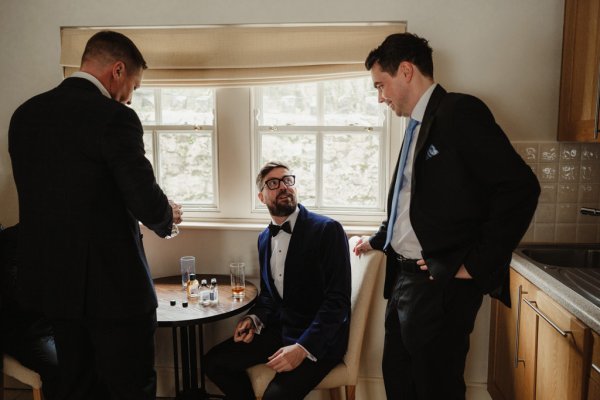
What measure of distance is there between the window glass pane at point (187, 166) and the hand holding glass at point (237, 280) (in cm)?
67

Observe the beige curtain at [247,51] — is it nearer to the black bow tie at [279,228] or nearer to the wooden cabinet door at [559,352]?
the black bow tie at [279,228]

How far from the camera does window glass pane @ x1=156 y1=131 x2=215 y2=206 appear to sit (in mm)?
2816

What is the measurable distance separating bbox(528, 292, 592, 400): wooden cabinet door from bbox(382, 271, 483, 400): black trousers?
0.32 meters

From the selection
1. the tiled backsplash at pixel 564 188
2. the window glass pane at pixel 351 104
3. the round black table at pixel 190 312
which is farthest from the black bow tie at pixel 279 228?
the tiled backsplash at pixel 564 188

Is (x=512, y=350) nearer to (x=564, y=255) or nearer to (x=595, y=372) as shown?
(x=564, y=255)

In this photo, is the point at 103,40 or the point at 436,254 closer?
the point at 436,254

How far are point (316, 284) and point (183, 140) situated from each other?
125cm

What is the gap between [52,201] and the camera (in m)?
1.44

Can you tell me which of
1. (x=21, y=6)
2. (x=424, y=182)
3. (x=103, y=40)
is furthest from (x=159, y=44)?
(x=424, y=182)

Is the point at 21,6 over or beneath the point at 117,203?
over

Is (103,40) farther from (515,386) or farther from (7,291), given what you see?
(515,386)

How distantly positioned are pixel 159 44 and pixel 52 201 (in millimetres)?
1415

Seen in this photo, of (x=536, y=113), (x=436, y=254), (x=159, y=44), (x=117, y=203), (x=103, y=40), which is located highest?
(x=159, y=44)

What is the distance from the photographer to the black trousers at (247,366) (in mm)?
1970
